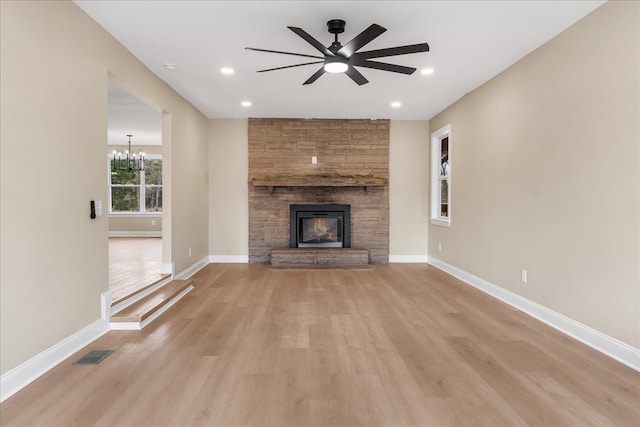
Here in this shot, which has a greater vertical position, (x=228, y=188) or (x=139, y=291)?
(x=228, y=188)

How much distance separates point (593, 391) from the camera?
2084mm

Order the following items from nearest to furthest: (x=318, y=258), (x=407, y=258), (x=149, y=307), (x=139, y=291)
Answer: (x=149, y=307) → (x=139, y=291) → (x=318, y=258) → (x=407, y=258)

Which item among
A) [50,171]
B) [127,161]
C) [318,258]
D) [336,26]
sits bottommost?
[318,258]

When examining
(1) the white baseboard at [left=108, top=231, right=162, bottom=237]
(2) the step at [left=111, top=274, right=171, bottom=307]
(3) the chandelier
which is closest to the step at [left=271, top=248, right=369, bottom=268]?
(2) the step at [left=111, top=274, right=171, bottom=307]

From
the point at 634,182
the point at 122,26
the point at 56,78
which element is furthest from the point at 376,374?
the point at 122,26

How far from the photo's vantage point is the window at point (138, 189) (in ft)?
32.6

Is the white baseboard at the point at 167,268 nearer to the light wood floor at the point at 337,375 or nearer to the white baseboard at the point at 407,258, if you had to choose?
the light wood floor at the point at 337,375

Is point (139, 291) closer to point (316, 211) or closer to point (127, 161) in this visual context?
point (316, 211)

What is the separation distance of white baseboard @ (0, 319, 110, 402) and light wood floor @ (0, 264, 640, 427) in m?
0.06

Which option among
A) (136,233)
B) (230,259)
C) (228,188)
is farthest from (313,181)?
(136,233)

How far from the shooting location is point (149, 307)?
134 inches

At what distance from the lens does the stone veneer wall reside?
6.41m

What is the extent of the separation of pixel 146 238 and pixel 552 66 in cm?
964

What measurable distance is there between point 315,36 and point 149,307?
3071 millimetres
